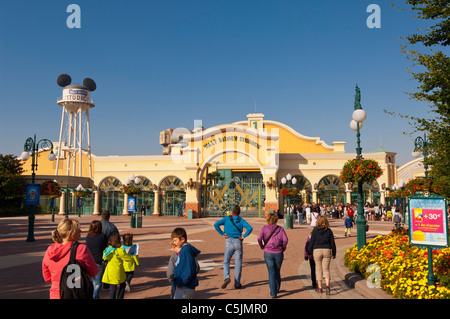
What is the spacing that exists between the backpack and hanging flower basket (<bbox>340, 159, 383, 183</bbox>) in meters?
8.71

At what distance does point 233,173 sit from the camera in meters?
41.1

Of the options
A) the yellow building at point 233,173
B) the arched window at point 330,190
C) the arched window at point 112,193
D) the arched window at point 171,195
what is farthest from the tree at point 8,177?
the arched window at point 330,190

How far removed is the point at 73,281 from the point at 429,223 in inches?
223

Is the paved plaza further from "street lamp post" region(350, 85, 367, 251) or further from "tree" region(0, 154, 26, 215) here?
"tree" region(0, 154, 26, 215)

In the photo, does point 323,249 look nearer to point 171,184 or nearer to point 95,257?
point 95,257

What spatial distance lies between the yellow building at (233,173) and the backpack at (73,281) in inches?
1094

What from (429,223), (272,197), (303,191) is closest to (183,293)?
(429,223)

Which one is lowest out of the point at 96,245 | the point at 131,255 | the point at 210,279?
the point at 210,279

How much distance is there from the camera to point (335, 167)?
1393 inches

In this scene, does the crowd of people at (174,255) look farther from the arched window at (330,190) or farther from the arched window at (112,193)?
the arched window at (112,193)

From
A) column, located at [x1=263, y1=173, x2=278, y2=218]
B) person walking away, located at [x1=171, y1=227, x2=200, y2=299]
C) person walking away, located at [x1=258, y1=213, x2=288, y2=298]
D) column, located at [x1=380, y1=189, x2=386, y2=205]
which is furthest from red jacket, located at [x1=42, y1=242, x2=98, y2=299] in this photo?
column, located at [x1=380, y1=189, x2=386, y2=205]
